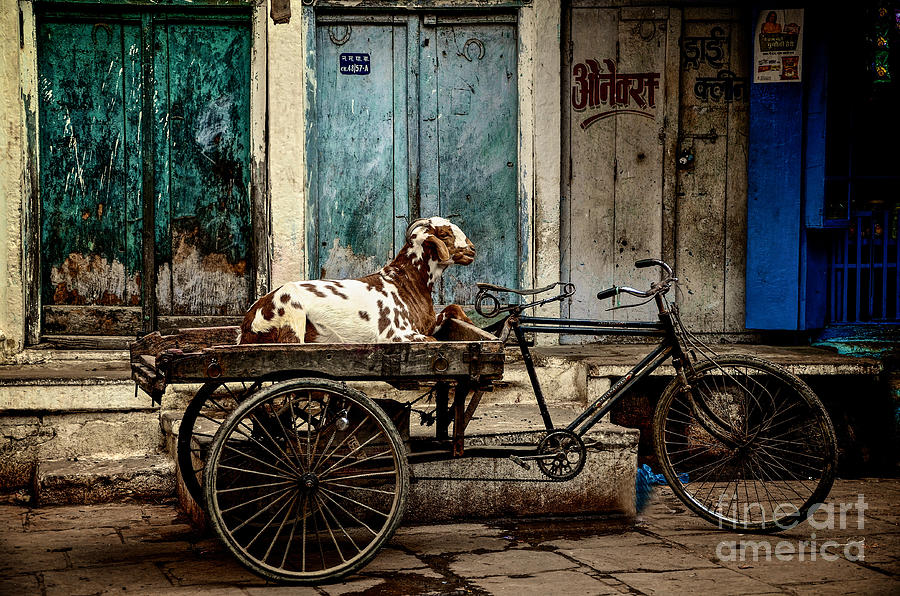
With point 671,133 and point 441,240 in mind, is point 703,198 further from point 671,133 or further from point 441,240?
point 441,240

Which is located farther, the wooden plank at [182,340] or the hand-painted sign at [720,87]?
the hand-painted sign at [720,87]

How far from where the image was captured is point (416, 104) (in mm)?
6941

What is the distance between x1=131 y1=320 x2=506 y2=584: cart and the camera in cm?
372

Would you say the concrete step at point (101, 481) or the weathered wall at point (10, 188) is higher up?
the weathered wall at point (10, 188)

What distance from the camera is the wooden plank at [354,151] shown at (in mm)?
6883

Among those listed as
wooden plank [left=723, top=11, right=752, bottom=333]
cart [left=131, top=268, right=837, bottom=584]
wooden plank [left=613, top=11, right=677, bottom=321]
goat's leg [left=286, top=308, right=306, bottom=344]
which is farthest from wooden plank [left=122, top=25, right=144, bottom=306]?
wooden plank [left=723, top=11, right=752, bottom=333]

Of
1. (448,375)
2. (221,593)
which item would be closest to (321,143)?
(448,375)

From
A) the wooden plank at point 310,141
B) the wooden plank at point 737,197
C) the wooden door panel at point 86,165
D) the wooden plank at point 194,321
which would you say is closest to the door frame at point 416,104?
the wooden plank at point 310,141

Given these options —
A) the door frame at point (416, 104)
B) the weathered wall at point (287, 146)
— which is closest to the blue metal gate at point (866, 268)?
the door frame at point (416, 104)

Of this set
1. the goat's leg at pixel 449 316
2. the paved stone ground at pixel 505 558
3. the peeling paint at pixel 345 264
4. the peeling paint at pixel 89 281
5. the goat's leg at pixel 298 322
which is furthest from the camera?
the peeling paint at pixel 345 264

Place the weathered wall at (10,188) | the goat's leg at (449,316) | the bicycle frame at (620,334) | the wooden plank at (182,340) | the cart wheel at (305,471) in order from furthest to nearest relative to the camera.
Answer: the weathered wall at (10,188) < the goat's leg at (449,316) < the bicycle frame at (620,334) < the wooden plank at (182,340) < the cart wheel at (305,471)

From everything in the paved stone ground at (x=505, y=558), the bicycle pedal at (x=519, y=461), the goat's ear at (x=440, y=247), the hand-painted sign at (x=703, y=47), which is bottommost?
the paved stone ground at (x=505, y=558)

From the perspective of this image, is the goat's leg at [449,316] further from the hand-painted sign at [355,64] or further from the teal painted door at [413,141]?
the hand-painted sign at [355,64]

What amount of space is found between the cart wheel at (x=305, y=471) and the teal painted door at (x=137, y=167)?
2767 mm
